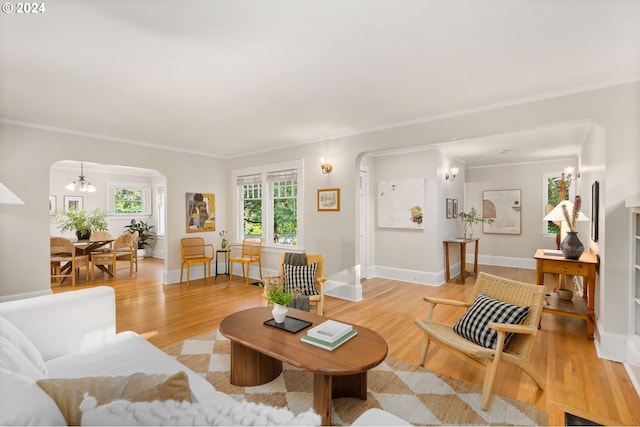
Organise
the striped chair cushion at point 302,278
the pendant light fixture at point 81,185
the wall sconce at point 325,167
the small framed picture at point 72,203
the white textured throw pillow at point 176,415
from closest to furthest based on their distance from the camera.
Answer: the white textured throw pillow at point 176,415, the striped chair cushion at point 302,278, the wall sconce at point 325,167, the pendant light fixture at point 81,185, the small framed picture at point 72,203

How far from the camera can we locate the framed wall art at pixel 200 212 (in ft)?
20.0

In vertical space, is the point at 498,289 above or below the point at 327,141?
below

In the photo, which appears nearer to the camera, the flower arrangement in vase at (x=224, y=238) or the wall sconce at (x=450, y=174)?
the wall sconce at (x=450, y=174)

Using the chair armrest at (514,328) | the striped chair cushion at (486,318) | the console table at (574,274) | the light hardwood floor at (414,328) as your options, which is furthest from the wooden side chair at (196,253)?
the console table at (574,274)

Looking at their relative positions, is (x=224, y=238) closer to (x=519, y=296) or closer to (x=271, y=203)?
(x=271, y=203)

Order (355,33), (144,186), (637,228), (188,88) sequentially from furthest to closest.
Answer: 1. (144,186)
2. (188,88)
3. (637,228)
4. (355,33)

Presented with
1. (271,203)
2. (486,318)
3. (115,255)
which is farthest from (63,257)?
(486,318)

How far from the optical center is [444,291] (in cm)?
520

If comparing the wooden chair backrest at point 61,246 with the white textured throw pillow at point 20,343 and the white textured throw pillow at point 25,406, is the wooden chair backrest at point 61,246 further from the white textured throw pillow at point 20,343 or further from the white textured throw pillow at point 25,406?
the white textured throw pillow at point 25,406

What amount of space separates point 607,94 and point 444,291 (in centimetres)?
339

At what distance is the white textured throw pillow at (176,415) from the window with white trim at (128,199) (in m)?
9.17

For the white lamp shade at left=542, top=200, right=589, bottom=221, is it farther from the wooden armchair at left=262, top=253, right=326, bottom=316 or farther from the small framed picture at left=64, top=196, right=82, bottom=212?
the small framed picture at left=64, top=196, right=82, bottom=212

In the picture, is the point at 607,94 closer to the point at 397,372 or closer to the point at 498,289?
the point at 498,289

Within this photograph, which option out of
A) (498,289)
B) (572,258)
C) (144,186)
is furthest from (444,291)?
(144,186)
